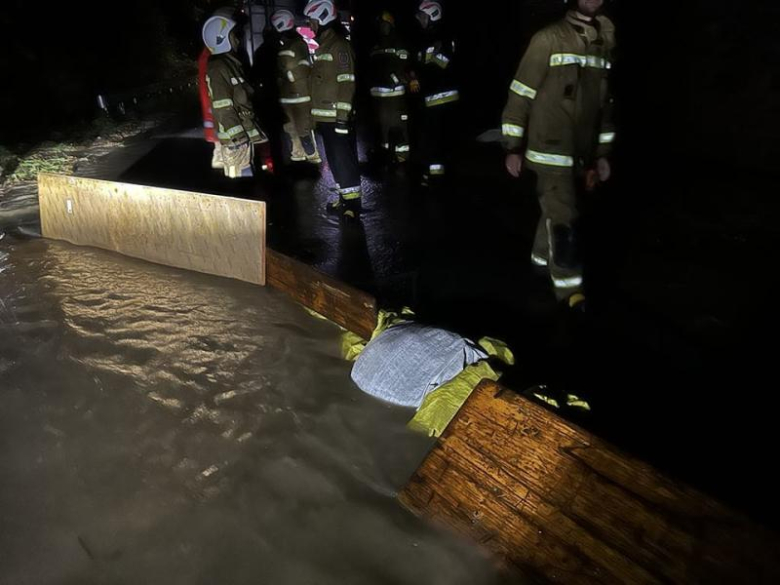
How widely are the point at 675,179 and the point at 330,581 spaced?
6.01 meters

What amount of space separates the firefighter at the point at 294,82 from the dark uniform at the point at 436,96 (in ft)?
5.07

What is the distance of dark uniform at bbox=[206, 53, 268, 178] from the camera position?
4746mm

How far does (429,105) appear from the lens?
18.5 feet

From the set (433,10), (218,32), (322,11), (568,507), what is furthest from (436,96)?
(568,507)

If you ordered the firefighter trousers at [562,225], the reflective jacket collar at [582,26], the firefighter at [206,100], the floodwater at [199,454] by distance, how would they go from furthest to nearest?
the firefighter at [206,100] < the firefighter trousers at [562,225] < the reflective jacket collar at [582,26] < the floodwater at [199,454]

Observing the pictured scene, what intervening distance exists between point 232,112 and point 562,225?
11.2ft

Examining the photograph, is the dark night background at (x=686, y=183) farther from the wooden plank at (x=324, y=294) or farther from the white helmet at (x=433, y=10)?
the white helmet at (x=433, y=10)

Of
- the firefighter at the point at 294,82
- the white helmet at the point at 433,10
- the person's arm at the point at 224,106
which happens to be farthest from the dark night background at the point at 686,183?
the white helmet at the point at 433,10

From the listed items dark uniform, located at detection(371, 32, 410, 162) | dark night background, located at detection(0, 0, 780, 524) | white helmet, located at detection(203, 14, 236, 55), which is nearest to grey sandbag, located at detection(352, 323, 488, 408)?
dark night background, located at detection(0, 0, 780, 524)

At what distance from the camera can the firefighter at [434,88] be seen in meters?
5.21

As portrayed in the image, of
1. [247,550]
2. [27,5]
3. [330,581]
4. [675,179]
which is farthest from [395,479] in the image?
[27,5]

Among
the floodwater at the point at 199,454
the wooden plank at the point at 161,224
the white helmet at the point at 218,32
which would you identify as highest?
the white helmet at the point at 218,32

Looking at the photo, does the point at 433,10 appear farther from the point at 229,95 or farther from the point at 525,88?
the point at 525,88

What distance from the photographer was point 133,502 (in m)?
2.00
